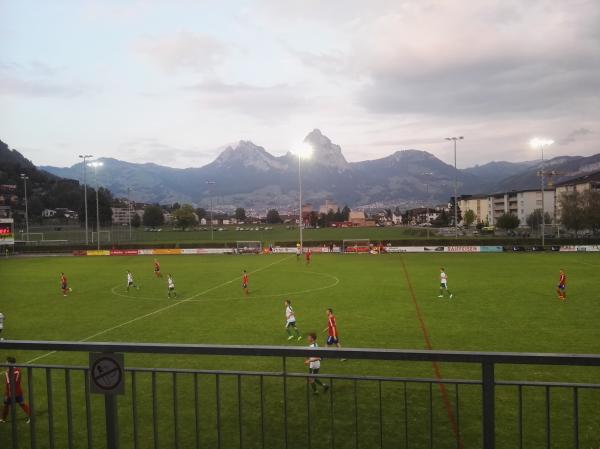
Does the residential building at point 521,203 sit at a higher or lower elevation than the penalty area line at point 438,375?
higher

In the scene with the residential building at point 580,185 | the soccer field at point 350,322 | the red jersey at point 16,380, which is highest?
the residential building at point 580,185

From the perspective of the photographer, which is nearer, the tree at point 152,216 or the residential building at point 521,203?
the residential building at point 521,203

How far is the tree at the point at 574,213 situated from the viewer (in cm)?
8375

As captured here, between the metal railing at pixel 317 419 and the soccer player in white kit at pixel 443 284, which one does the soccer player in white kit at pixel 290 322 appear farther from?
the soccer player in white kit at pixel 443 284

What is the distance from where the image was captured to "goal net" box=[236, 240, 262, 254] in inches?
2753

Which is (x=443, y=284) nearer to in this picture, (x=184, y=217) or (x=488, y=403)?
(x=488, y=403)

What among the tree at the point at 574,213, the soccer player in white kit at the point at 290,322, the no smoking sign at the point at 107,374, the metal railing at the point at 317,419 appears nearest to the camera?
the no smoking sign at the point at 107,374

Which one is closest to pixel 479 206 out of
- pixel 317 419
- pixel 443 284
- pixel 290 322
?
pixel 443 284

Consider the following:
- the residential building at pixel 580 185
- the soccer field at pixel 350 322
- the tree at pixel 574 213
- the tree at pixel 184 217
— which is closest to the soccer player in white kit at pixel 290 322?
the soccer field at pixel 350 322

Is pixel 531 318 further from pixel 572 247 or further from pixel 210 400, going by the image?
pixel 572 247

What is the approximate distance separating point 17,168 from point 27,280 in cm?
12353

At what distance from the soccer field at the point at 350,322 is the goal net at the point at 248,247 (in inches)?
971

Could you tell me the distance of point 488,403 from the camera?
3281 millimetres

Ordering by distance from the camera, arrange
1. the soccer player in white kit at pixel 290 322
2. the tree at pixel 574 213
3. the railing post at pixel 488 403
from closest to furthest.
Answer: the railing post at pixel 488 403
the soccer player in white kit at pixel 290 322
the tree at pixel 574 213
